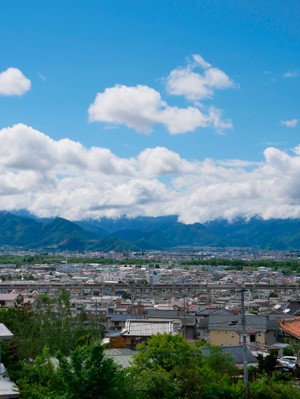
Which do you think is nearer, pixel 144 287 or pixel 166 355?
pixel 166 355

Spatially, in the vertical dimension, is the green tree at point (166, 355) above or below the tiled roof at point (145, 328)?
above

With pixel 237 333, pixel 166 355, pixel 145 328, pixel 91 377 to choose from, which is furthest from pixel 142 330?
pixel 91 377

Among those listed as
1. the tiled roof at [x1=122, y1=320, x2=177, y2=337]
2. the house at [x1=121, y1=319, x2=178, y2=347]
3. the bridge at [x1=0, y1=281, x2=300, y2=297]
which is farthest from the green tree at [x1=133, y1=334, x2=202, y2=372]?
the bridge at [x1=0, y1=281, x2=300, y2=297]

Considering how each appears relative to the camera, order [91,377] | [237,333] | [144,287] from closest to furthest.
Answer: [91,377] → [237,333] → [144,287]

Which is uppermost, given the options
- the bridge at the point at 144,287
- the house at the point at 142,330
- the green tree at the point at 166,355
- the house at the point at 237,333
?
the green tree at the point at 166,355

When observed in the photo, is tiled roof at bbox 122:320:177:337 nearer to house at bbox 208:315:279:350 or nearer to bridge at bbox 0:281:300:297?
house at bbox 208:315:279:350

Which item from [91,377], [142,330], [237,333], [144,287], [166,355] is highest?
[91,377]

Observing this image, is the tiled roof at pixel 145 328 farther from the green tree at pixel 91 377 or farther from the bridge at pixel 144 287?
the bridge at pixel 144 287

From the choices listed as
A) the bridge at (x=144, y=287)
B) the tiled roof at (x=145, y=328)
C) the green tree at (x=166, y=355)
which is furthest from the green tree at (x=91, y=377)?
the bridge at (x=144, y=287)

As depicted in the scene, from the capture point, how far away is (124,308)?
124ft

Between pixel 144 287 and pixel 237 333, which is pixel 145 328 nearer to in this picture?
pixel 237 333

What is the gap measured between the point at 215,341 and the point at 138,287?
40413 millimetres

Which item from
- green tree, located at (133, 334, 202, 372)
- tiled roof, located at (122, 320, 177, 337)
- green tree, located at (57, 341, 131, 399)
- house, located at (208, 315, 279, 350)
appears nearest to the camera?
green tree, located at (57, 341, 131, 399)

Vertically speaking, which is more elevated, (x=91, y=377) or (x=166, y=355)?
(x=91, y=377)
